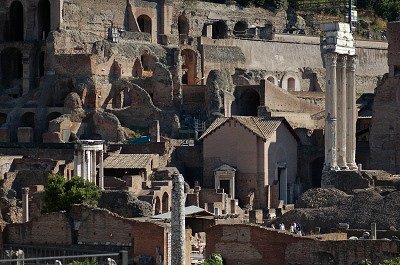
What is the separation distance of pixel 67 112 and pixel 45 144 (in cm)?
509

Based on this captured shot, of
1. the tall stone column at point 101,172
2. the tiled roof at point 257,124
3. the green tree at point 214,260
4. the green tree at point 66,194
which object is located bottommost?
the green tree at point 214,260

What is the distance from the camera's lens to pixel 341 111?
6894cm

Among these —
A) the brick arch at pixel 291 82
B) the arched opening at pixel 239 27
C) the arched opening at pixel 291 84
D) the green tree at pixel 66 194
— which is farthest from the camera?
the arched opening at pixel 239 27

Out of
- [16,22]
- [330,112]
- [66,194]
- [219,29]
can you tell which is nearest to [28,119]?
[16,22]

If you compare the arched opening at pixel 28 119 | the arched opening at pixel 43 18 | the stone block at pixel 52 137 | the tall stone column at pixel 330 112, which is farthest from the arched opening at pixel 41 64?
the tall stone column at pixel 330 112

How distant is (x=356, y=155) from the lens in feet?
240

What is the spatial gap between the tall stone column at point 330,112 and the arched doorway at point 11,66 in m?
21.0

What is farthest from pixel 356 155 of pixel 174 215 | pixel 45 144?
pixel 174 215

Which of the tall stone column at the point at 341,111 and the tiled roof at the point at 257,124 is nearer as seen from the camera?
the tall stone column at the point at 341,111

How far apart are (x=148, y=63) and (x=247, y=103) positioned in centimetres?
630

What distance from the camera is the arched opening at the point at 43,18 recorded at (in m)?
81.6

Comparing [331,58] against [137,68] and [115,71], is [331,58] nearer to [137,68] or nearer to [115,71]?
[115,71]

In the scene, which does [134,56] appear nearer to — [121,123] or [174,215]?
[121,123]

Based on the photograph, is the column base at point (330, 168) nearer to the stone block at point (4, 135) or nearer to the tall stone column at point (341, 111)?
the tall stone column at point (341, 111)
